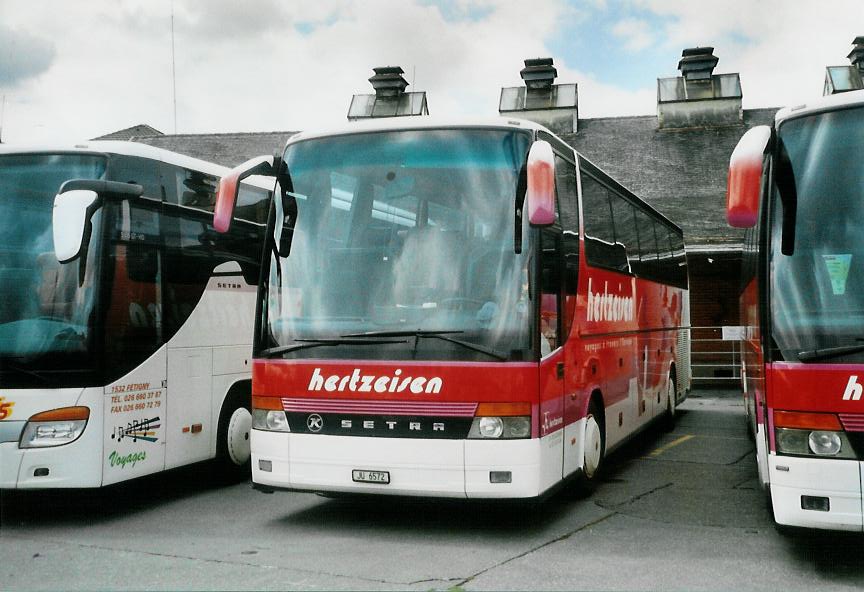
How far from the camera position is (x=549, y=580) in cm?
594

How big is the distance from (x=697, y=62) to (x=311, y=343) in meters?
25.7

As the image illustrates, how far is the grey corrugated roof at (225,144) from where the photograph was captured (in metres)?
30.8

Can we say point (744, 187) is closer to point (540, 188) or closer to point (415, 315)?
point (540, 188)

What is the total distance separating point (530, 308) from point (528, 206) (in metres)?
0.74

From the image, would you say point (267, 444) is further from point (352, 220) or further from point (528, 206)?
point (528, 206)

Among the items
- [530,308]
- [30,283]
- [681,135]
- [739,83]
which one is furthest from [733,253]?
[30,283]

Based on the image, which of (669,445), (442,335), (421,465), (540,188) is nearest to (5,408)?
(421,465)

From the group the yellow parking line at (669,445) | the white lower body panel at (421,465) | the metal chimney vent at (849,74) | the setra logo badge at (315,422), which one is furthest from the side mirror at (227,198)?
the metal chimney vent at (849,74)

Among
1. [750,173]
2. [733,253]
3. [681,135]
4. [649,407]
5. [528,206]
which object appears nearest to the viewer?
[750,173]

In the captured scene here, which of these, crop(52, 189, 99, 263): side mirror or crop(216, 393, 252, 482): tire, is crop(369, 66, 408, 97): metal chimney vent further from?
crop(52, 189, 99, 263): side mirror

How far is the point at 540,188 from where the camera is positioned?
21.5 ft

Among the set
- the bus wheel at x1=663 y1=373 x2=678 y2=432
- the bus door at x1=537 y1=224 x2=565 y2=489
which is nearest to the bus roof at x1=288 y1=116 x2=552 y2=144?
the bus door at x1=537 y1=224 x2=565 y2=489

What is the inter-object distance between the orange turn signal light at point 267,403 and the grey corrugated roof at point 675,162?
15.2m

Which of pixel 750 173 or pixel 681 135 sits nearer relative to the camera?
pixel 750 173
